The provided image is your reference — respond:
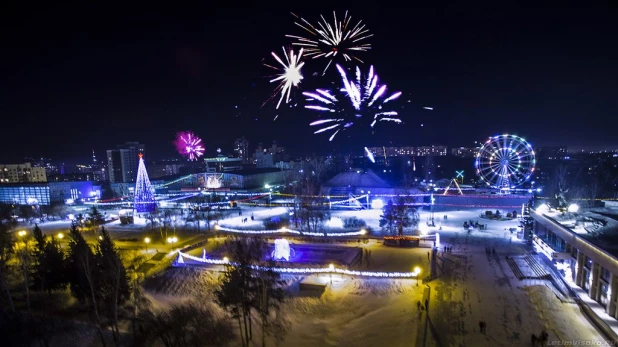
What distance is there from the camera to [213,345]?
11977 mm

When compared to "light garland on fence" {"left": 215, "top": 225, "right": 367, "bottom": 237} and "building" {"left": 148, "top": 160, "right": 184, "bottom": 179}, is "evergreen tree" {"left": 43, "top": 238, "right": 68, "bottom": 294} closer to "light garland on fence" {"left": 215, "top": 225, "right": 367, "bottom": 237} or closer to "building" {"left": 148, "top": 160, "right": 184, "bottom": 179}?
"light garland on fence" {"left": 215, "top": 225, "right": 367, "bottom": 237}

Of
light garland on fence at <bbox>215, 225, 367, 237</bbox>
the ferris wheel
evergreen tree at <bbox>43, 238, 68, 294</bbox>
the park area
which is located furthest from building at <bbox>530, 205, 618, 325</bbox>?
evergreen tree at <bbox>43, 238, 68, 294</bbox>

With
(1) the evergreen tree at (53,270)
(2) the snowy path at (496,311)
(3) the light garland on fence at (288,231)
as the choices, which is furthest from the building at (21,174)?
(2) the snowy path at (496,311)

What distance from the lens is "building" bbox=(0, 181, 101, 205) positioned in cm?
5091

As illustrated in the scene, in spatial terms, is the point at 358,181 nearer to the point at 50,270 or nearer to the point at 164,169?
the point at 50,270

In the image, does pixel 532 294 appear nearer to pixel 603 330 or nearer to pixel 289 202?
→ pixel 603 330

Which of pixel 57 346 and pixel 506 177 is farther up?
pixel 506 177

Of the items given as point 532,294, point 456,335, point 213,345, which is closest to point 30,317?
point 213,345

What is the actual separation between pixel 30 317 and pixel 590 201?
34378mm

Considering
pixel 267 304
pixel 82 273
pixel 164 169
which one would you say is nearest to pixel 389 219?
pixel 267 304

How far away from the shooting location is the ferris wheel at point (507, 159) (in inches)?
1291

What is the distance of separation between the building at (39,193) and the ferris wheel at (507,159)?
175 feet

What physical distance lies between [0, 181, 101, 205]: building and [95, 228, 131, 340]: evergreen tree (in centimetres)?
4325

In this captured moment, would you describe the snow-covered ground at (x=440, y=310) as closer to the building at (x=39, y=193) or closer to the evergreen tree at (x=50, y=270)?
the evergreen tree at (x=50, y=270)
